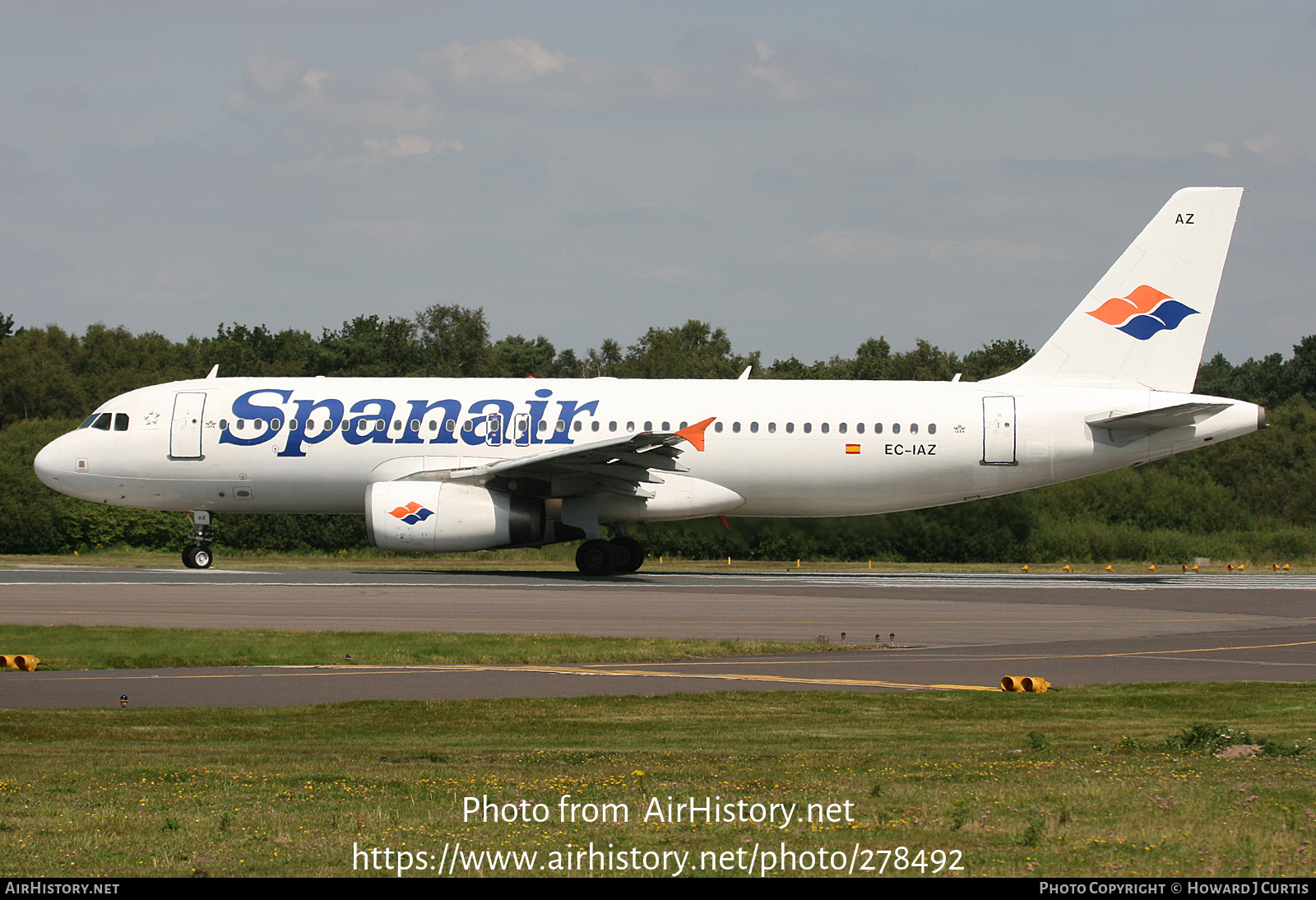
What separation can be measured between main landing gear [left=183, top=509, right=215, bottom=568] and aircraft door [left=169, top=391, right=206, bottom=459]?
170 centimetres

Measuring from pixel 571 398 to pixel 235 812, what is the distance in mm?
22785

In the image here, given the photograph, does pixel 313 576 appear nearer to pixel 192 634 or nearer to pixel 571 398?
pixel 571 398

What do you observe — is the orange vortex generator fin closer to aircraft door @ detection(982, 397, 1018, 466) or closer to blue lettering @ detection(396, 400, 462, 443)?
aircraft door @ detection(982, 397, 1018, 466)

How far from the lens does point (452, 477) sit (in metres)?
28.1

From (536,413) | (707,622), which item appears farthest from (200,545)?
(707,622)

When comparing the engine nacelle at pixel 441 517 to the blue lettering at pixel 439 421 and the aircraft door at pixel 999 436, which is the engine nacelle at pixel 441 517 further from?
the aircraft door at pixel 999 436

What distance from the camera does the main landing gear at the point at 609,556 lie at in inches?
1130

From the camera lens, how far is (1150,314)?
30438 mm

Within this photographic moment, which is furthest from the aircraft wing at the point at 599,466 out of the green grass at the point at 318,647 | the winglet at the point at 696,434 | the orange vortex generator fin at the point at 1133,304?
the orange vortex generator fin at the point at 1133,304

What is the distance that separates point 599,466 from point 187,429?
9.68m

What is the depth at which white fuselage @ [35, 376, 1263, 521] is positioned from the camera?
94.8 ft

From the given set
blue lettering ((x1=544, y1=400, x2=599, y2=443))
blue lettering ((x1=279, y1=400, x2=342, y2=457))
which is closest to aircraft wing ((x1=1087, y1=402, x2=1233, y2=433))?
blue lettering ((x1=544, y1=400, x2=599, y2=443))

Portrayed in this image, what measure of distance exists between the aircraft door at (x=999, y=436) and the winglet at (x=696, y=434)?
254 inches

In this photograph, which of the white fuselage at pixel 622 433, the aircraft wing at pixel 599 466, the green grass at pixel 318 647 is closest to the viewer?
the green grass at pixel 318 647
